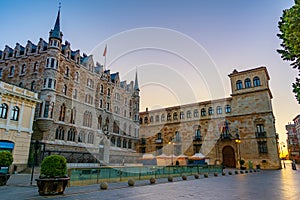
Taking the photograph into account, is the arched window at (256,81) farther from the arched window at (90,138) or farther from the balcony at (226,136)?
the arched window at (90,138)

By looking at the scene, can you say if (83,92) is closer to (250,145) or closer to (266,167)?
(250,145)

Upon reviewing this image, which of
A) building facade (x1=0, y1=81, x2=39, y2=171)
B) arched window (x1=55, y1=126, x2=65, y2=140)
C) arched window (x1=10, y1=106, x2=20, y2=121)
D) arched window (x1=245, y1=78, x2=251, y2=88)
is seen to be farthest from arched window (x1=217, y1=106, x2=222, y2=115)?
arched window (x1=10, y1=106, x2=20, y2=121)

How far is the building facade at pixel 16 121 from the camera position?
2244 cm

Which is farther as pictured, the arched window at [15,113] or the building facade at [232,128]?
the building facade at [232,128]

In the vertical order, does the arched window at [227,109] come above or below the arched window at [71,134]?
above

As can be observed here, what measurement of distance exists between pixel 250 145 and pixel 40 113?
35.7 metres

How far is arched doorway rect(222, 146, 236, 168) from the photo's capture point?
41.6m

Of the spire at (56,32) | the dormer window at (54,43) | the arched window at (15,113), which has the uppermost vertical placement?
the spire at (56,32)

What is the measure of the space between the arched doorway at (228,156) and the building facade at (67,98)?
20285mm

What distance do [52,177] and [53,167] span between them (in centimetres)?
48

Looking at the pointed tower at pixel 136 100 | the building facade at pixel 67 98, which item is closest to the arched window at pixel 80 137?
the building facade at pixel 67 98

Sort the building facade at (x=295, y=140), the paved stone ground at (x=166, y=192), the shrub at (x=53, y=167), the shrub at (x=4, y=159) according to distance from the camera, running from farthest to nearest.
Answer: the building facade at (x=295, y=140)
the shrub at (x=4, y=159)
the shrub at (x=53, y=167)
the paved stone ground at (x=166, y=192)

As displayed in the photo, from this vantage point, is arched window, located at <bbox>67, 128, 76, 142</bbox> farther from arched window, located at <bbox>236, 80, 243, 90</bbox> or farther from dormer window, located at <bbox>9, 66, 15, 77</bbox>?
arched window, located at <bbox>236, 80, 243, 90</bbox>

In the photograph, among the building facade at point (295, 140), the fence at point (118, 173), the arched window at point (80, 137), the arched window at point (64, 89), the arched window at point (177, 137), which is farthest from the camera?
the building facade at point (295, 140)
